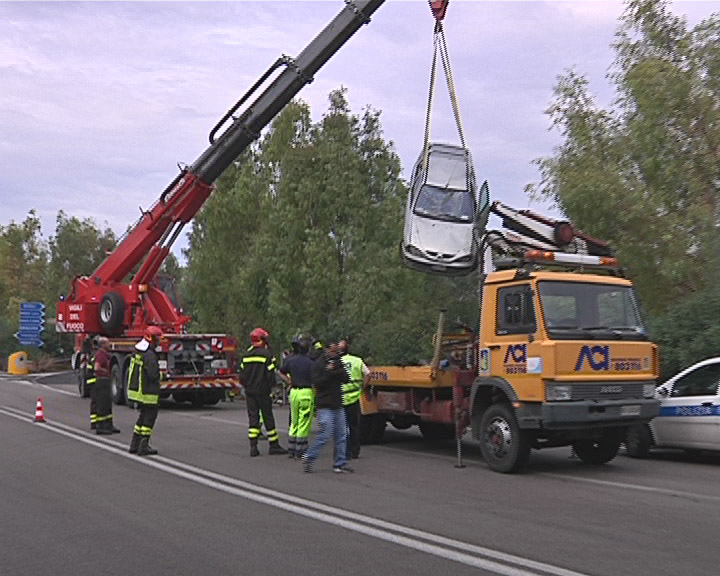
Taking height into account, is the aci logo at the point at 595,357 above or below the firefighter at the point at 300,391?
above

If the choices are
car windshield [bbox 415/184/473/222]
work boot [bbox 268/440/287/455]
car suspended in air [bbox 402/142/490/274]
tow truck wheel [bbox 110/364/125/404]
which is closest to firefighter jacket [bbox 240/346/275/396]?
work boot [bbox 268/440/287/455]

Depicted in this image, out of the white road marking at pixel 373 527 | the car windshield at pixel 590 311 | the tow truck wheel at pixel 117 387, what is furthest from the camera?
the tow truck wheel at pixel 117 387

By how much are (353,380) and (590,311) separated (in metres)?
3.51

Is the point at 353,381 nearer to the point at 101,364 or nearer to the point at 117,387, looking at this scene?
the point at 101,364

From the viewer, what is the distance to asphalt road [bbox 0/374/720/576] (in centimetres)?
663

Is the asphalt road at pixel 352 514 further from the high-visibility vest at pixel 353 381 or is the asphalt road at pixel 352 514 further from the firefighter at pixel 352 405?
the high-visibility vest at pixel 353 381

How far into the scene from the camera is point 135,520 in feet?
26.8

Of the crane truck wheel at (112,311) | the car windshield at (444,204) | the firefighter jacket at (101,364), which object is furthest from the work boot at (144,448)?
the crane truck wheel at (112,311)

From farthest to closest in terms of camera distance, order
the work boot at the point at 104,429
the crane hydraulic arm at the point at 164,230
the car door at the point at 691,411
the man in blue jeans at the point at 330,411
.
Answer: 1. the crane hydraulic arm at the point at 164,230
2. the work boot at the point at 104,429
3. the car door at the point at 691,411
4. the man in blue jeans at the point at 330,411

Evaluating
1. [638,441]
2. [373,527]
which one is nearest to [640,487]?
[638,441]

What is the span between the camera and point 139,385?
13.0m

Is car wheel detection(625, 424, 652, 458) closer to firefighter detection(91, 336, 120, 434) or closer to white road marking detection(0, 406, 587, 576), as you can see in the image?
white road marking detection(0, 406, 587, 576)

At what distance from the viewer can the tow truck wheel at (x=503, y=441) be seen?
10.9 meters

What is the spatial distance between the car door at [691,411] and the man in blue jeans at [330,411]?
4320 mm
